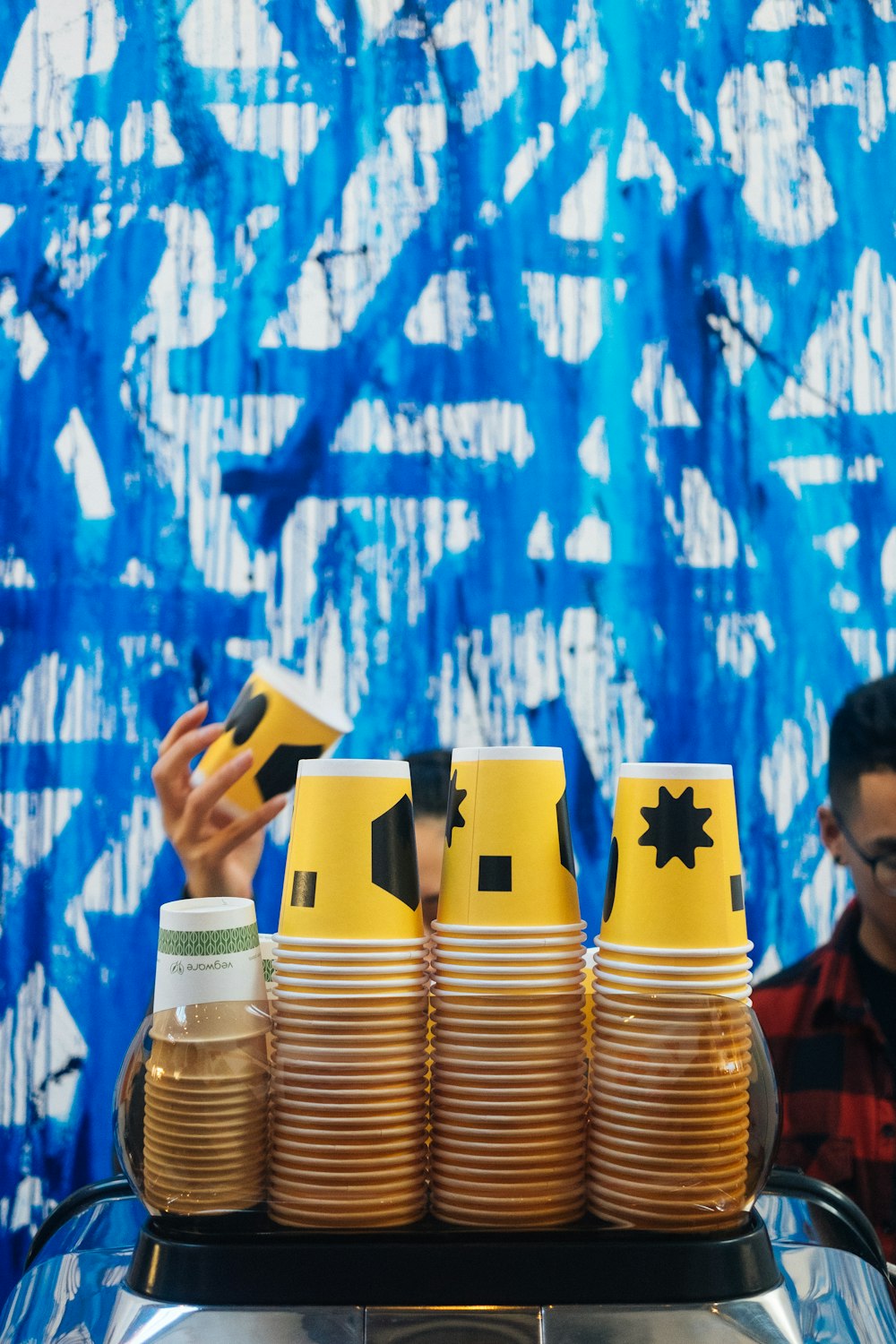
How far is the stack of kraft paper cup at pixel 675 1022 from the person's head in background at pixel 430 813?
0.53 m

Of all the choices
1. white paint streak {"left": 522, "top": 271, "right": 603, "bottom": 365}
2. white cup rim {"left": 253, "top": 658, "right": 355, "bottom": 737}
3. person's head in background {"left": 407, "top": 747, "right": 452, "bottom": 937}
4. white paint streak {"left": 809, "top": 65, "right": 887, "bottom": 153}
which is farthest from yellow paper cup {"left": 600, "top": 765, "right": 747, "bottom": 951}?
white paint streak {"left": 809, "top": 65, "right": 887, "bottom": 153}

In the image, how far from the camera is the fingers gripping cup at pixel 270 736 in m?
1.07

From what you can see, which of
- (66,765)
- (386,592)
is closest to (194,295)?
(386,592)

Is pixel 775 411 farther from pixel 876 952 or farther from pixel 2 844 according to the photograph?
pixel 2 844

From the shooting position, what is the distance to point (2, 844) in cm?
129

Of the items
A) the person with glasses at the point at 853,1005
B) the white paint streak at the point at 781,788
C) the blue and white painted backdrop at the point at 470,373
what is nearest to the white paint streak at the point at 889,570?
the blue and white painted backdrop at the point at 470,373

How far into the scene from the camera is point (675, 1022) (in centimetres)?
53

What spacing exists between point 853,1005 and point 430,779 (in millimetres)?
561

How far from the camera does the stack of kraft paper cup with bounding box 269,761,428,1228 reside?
1.77 feet

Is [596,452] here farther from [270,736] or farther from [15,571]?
[15,571]

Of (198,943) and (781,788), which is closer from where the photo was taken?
(198,943)

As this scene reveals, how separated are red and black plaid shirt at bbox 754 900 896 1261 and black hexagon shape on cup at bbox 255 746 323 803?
0.63 meters

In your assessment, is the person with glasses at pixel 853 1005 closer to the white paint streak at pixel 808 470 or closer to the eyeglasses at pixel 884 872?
the eyeglasses at pixel 884 872

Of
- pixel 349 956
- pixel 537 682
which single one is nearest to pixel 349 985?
pixel 349 956
